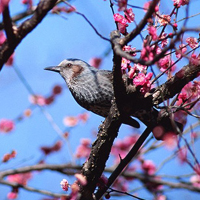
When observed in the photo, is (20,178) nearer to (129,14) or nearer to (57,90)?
(57,90)

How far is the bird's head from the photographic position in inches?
190

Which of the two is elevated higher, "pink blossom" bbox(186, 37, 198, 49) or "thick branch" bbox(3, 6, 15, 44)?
"thick branch" bbox(3, 6, 15, 44)

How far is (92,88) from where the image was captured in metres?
4.36

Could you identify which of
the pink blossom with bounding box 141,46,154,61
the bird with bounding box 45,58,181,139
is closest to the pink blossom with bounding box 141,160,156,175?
the bird with bounding box 45,58,181,139

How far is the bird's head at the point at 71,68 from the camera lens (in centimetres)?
482

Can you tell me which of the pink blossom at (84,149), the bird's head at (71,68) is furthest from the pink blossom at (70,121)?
the bird's head at (71,68)

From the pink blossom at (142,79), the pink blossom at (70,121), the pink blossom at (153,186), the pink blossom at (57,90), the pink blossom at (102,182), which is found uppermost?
the pink blossom at (57,90)

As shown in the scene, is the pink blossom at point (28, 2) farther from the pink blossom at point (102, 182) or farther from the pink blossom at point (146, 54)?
the pink blossom at point (146, 54)

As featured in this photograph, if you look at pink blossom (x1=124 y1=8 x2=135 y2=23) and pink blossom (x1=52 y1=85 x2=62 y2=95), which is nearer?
pink blossom (x1=124 y1=8 x2=135 y2=23)

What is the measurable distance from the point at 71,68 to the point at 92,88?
0.77 meters

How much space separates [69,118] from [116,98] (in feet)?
14.2

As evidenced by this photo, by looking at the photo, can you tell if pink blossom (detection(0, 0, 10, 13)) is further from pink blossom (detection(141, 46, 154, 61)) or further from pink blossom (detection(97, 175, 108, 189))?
pink blossom (detection(97, 175, 108, 189))

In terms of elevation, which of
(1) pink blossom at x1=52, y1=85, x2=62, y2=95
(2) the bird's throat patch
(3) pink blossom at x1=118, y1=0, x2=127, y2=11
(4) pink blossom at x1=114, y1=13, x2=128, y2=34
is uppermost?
(1) pink blossom at x1=52, y1=85, x2=62, y2=95

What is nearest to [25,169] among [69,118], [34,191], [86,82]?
[34,191]
